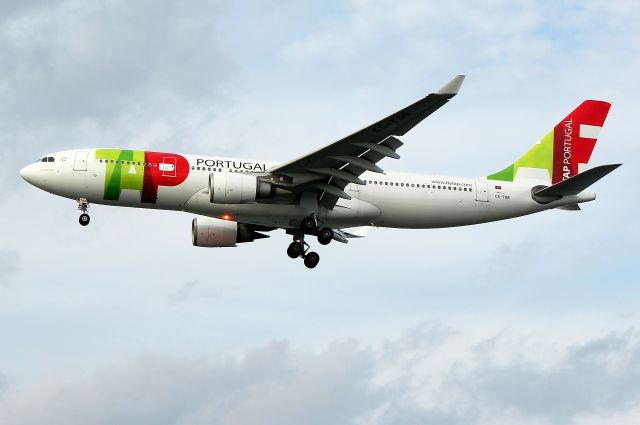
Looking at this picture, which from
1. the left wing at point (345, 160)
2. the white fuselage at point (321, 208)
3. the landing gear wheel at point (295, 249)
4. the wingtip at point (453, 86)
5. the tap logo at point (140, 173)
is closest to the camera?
the wingtip at point (453, 86)

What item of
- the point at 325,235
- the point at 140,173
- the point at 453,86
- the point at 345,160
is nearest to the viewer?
the point at 453,86

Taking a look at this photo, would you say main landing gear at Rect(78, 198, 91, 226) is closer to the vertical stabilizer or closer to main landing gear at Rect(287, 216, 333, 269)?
main landing gear at Rect(287, 216, 333, 269)

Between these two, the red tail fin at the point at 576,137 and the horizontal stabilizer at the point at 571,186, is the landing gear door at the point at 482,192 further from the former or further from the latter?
the red tail fin at the point at 576,137

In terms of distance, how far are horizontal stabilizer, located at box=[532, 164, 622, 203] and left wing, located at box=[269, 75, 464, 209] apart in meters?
8.40

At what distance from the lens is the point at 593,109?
5681 cm

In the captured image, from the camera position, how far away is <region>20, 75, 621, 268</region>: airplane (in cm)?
4734

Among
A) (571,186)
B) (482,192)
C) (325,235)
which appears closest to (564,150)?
(571,186)

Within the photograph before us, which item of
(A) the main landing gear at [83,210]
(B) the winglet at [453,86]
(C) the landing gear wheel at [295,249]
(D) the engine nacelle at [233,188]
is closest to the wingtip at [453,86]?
(B) the winglet at [453,86]

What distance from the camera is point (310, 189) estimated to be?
49219mm

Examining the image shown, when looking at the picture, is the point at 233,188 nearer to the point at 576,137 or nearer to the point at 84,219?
the point at 84,219

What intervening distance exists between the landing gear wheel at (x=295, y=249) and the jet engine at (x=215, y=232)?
7.29 feet

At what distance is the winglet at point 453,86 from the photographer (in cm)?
4125

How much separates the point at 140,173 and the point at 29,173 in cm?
470

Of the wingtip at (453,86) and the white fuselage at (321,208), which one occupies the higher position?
the wingtip at (453,86)
